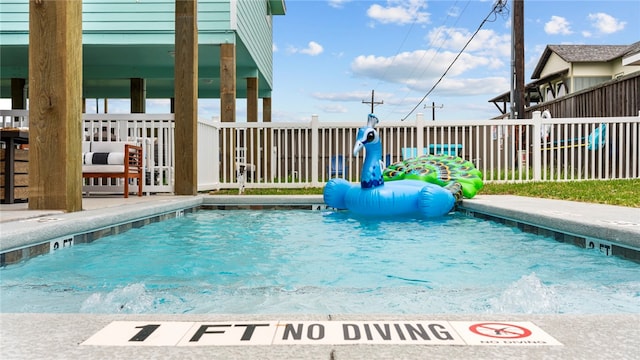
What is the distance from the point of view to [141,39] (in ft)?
38.3

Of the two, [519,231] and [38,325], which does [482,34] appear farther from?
[38,325]

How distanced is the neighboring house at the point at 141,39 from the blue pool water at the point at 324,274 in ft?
23.3

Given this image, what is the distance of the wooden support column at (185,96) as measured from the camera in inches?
305

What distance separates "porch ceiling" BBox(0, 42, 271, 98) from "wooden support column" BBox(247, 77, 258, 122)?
239 mm

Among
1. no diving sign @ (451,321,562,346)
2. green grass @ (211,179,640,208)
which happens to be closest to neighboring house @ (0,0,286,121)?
green grass @ (211,179,640,208)

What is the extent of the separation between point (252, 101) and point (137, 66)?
140 inches

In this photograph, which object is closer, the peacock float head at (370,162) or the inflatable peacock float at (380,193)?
the inflatable peacock float at (380,193)

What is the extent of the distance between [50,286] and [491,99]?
29.9 metres

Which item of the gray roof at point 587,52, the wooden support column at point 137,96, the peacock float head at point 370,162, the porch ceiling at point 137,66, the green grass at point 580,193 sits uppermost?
the gray roof at point 587,52

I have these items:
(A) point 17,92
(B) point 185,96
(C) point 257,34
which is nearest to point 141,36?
(C) point 257,34

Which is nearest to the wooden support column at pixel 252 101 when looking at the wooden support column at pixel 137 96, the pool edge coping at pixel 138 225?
the wooden support column at pixel 137 96

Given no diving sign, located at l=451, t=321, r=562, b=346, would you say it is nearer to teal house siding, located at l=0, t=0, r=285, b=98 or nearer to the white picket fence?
the white picket fence

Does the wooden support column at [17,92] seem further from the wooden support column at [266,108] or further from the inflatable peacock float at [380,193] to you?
the inflatable peacock float at [380,193]

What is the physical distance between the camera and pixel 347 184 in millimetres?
6371
